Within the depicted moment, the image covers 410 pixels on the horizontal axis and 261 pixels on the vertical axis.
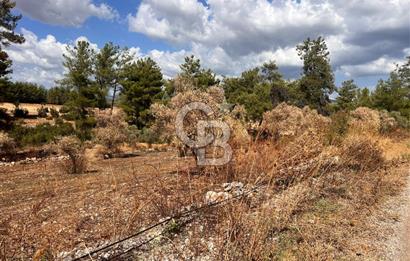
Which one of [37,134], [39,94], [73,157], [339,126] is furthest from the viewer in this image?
[39,94]

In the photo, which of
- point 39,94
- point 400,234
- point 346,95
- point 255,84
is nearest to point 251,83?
point 255,84

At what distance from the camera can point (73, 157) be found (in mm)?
12477

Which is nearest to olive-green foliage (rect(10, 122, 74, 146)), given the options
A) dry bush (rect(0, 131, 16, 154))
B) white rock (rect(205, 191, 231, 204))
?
dry bush (rect(0, 131, 16, 154))

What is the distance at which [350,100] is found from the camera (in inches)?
1495

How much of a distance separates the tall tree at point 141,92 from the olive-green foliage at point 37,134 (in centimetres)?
914

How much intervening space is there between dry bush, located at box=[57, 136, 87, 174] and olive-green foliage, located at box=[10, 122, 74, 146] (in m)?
8.12

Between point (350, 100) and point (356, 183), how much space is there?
3231 centimetres

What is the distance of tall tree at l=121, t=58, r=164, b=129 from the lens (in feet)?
108

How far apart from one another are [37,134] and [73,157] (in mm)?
11056

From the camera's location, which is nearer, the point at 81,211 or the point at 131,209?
the point at 131,209

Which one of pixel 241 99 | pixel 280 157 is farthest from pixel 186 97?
pixel 241 99

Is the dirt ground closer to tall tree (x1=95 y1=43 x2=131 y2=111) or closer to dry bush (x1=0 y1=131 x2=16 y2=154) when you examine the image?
dry bush (x1=0 y1=131 x2=16 y2=154)

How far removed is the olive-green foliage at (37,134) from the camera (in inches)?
834
